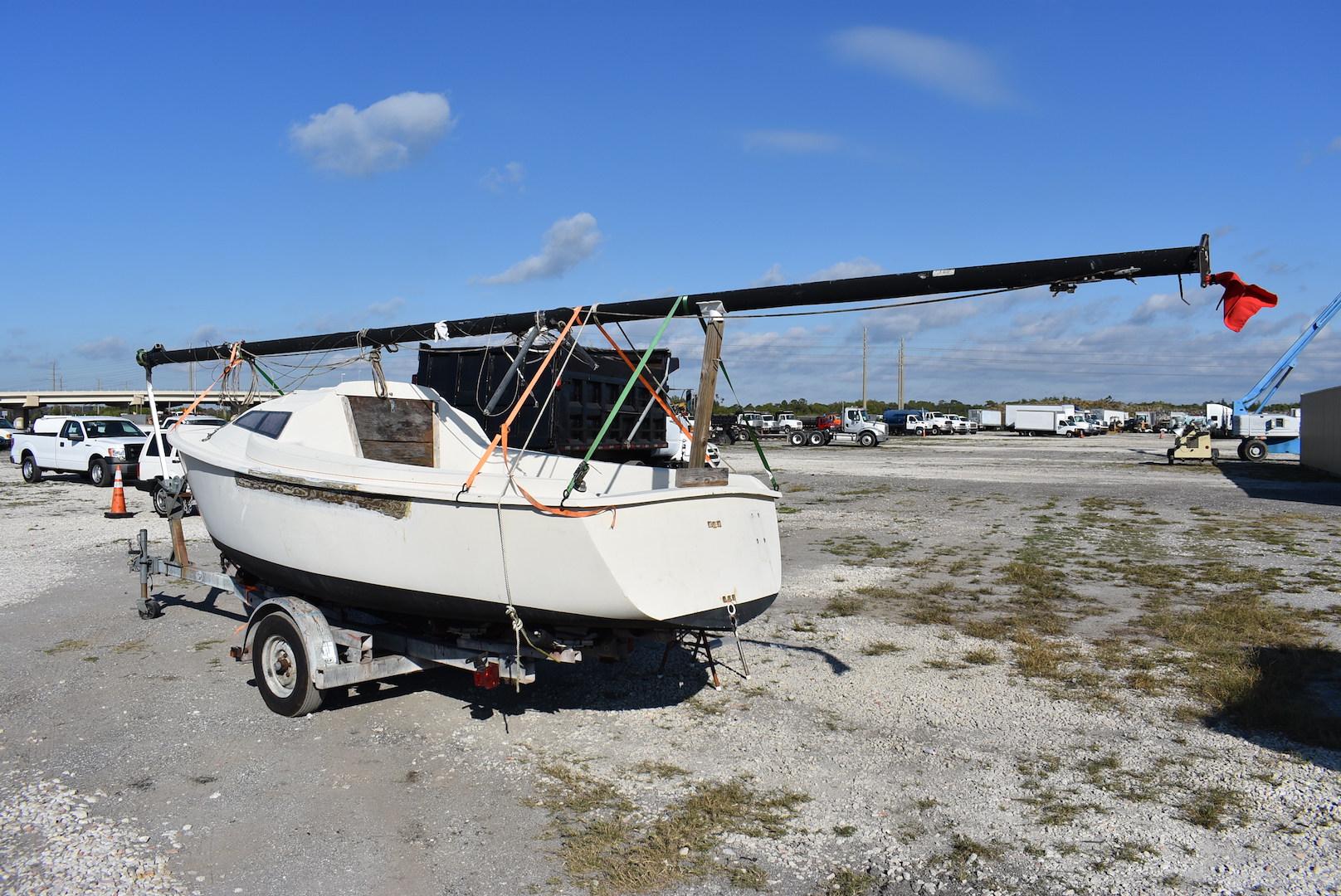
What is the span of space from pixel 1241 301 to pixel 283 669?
19.1 ft

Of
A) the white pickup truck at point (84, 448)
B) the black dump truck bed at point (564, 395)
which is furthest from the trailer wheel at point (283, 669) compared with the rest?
the white pickup truck at point (84, 448)

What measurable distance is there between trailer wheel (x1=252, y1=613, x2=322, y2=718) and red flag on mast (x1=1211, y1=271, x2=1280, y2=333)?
5346 millimetres

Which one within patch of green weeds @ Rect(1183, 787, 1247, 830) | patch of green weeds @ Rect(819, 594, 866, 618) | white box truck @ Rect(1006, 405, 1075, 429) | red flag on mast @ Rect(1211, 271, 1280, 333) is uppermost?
red flag on mast @ Rect(1211, 271, 1280, 333)

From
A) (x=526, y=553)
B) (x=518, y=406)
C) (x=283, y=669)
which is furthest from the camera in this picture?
(x=283, y=669)

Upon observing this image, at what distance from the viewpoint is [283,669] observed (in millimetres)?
5910

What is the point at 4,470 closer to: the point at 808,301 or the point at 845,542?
the point at 845,542

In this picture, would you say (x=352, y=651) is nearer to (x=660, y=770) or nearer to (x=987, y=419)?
(x=660, y=770)

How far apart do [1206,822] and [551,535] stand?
3431 mm

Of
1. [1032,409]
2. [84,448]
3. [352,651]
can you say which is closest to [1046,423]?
[1032,409]

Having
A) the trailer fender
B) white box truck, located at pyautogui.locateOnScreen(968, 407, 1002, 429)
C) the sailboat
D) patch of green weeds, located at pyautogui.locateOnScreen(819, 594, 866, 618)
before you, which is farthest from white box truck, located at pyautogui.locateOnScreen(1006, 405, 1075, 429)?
the trailer fender

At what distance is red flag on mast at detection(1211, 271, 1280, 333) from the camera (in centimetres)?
399

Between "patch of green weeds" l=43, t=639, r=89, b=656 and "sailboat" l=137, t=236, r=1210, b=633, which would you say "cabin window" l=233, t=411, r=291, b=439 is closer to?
"sailboat" l=137, t=236, r=1210, b=633

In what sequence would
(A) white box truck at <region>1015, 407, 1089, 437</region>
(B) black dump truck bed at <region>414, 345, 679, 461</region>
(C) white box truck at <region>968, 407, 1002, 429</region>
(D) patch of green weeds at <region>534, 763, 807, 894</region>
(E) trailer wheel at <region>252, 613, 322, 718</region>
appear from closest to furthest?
(D) patch of green weeds at <region>534, 763, 807, 894</region>
(E) trailer wheel at <region>252, 613, 322, 718</region>
(B) black dump truck bed at <region>414, 345, 679, 461</region>
(A) white box truck at <region>1015, 407, 1089, 437</region>
(C) white box truck at <region>968, 407, 1002, 429</region>

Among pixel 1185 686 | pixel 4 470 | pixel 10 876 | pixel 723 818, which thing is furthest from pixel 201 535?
pixel 4 470
